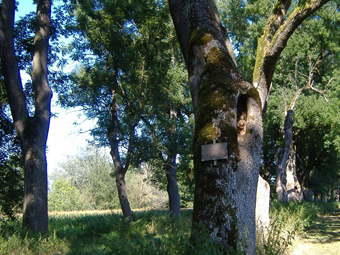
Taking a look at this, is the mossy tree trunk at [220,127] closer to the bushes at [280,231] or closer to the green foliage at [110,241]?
the green foliage at [110,241]

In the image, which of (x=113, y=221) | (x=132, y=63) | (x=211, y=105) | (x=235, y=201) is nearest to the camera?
(x=235, y=201)

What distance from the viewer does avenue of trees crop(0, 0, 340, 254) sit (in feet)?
16.1

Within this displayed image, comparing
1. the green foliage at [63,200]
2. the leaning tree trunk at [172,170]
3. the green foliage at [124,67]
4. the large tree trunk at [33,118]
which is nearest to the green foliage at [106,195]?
the green foliage at [63,200]

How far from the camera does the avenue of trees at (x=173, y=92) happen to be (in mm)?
4906

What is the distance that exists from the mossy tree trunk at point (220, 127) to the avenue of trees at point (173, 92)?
17 mm

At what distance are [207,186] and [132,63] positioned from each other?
10323 millimetres

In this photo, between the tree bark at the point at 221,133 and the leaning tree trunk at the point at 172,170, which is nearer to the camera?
the tree bark at the point at 221,133

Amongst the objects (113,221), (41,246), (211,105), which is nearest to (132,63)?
(113,221)

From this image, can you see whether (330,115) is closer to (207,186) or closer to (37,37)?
(37,37)

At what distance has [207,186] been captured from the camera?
4.67 metres

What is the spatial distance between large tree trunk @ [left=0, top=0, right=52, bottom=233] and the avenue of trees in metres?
0.03

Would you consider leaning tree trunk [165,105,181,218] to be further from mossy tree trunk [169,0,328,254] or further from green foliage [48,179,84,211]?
green foliage [48,179,84,211]

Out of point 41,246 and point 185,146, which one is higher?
point 185,146

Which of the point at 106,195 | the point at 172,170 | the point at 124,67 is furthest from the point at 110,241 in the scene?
the point at 106,195
